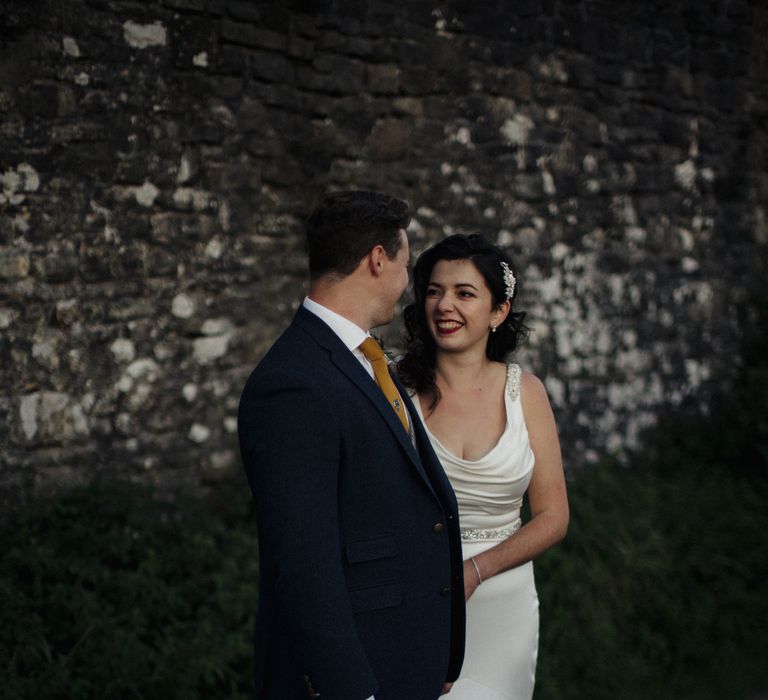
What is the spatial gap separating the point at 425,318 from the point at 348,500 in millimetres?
1014

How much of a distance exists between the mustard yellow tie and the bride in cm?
50

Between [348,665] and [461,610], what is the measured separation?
1.54 feet

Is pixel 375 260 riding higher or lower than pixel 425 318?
Result: higher

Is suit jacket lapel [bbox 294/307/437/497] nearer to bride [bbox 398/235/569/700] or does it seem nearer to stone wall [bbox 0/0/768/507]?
bride [bbox 398/235/569/700]

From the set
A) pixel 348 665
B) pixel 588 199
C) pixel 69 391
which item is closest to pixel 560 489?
pixel 348 665

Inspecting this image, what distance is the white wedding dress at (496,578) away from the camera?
2912 mm

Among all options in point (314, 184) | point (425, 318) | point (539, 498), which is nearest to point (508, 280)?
point (425, 318)

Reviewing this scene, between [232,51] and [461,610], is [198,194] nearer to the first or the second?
[232,51]

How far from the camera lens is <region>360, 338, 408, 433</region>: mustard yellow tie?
2410mm

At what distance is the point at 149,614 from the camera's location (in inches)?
164

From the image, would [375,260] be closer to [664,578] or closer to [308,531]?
[308,531]

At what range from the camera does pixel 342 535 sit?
2.20 m

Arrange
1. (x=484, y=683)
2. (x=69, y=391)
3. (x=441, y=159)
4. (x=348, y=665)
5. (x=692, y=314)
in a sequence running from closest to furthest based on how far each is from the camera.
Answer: (x=348, y=665) < (x=484, y=683) < (x=69, y=391) < (x=441, y=159) < (x=692, y=314)

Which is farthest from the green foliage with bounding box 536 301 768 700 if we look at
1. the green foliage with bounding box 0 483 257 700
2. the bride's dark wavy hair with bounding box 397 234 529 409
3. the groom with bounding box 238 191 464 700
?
the groom with bounding box 238 191 464 700
